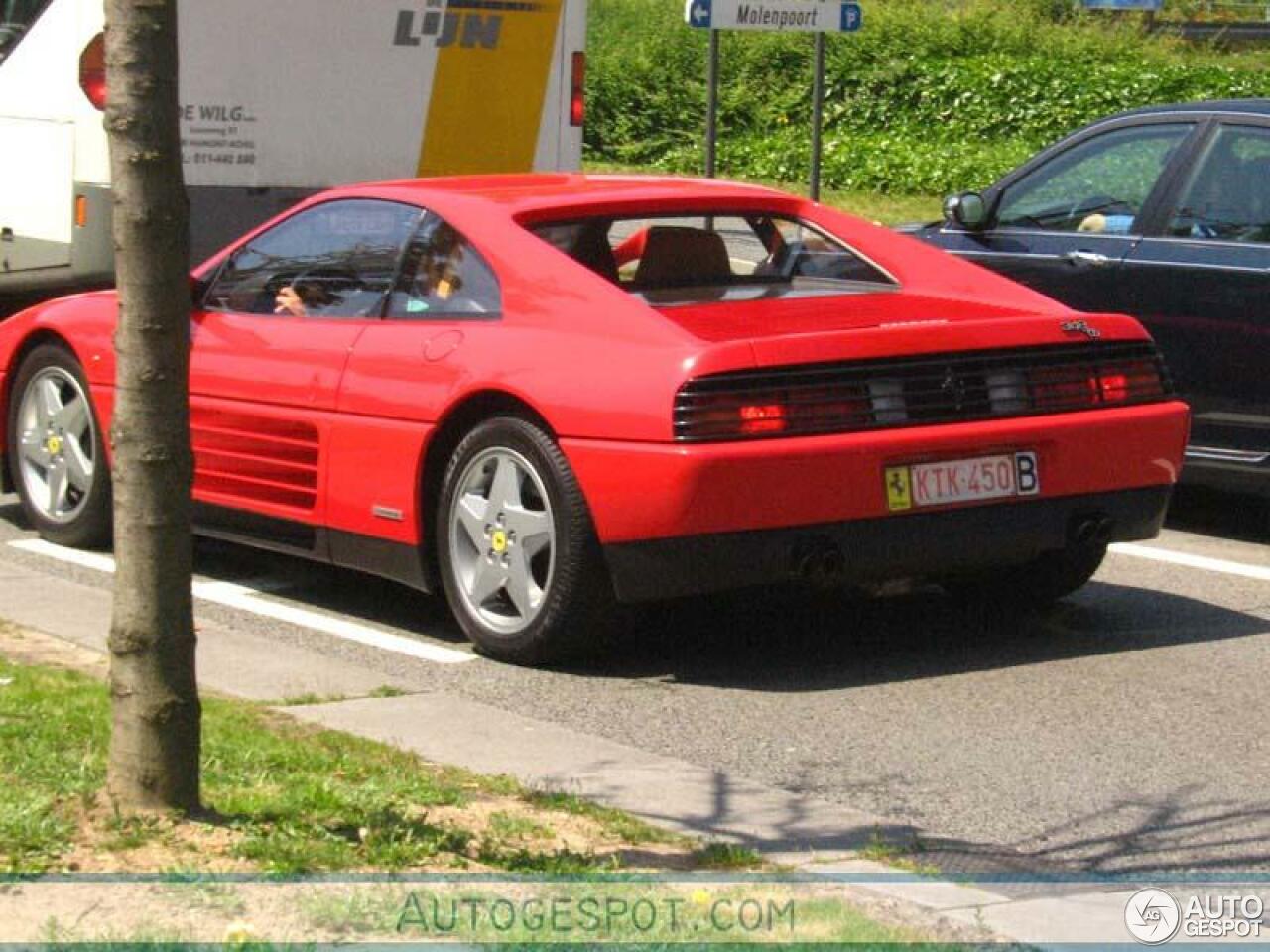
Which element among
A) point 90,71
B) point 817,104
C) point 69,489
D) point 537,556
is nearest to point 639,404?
point 537,556

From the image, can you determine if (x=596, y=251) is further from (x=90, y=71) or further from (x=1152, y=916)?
(x=90, y=71)

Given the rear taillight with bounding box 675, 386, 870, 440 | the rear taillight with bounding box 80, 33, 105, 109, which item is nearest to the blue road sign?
the rear taillight with bounding box 80, 33, 105, 109

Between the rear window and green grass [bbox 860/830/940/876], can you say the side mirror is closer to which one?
the rear window

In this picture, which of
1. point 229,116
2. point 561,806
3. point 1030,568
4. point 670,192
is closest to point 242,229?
point 229,116

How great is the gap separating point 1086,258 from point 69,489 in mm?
4055

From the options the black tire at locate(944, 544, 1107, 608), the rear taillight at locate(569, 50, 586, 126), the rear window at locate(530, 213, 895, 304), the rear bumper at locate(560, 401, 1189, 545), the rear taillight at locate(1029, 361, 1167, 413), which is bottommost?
the black tire at locate(944, 544, 1107, 608)

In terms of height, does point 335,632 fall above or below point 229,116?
below

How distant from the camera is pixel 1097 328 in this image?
7.45m

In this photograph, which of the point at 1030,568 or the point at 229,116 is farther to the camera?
the point at 229,116

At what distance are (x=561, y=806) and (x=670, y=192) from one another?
3058 mm

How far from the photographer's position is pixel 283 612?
8.07 metres

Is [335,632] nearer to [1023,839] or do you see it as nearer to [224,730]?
[224,730]

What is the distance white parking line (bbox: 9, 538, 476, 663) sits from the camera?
744 cm

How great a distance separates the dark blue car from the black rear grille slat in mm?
1717
